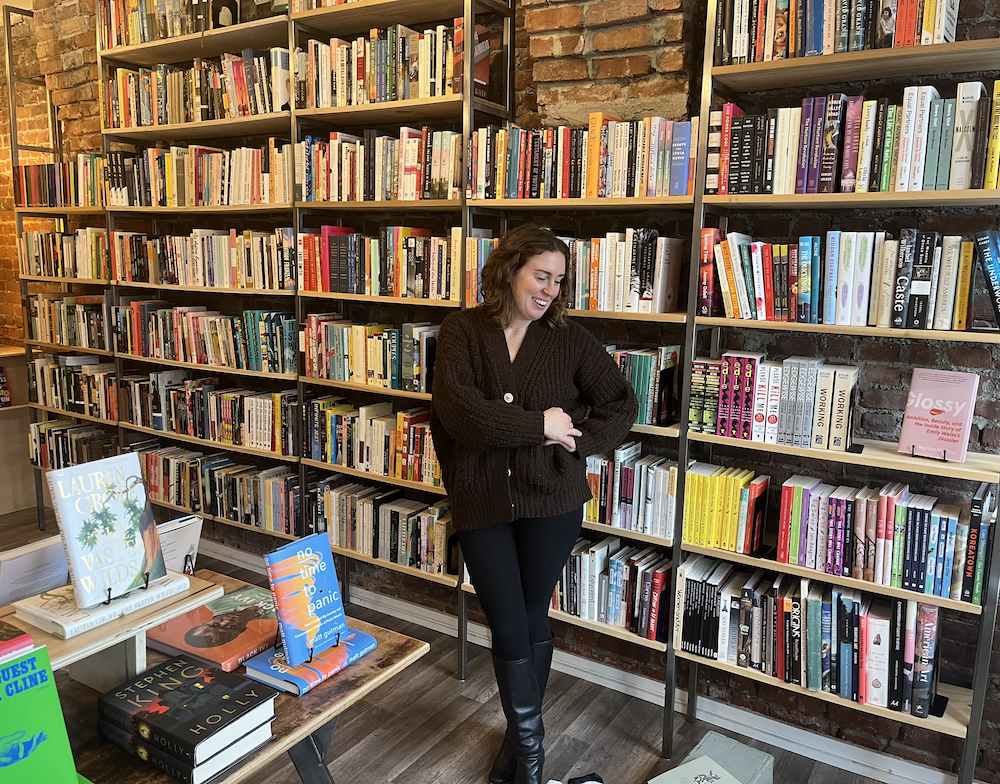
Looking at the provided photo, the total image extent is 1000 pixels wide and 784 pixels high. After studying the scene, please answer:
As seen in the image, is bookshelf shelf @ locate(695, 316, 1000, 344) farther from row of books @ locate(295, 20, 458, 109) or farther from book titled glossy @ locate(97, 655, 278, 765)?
book titled glossy @ locate(97, 655, 278, 765)

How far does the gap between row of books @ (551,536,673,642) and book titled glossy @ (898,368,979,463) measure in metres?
0.88

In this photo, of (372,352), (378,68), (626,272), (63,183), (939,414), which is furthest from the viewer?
(63,183)

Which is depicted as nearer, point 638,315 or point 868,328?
point 868,328

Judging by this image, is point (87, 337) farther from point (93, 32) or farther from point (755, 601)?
point (755, 601)

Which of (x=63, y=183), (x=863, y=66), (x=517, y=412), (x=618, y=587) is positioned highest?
(x=863, y=66)

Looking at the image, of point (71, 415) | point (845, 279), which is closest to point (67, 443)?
point (71, 415)

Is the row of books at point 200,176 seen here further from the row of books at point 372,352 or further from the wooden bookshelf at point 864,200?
the wooden bookshelf at point 864,200

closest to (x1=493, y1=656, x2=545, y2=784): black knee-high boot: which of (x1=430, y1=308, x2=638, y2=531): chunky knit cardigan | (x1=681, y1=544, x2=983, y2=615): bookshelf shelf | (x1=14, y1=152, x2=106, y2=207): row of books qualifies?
(x1=430, y1=308, x2=638, y2=531): chunky knit cardigan

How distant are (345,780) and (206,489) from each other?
6.05 feet

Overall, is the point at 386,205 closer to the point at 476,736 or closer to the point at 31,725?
the point at 476,736

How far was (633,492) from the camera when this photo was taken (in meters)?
2.47

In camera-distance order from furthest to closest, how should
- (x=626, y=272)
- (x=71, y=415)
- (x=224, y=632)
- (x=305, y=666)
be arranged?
1. (x=71, y=415)
2. (x=626, y=272)
3. (x=224, y=632)
4. (x=305, y=666)

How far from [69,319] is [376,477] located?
2.33m

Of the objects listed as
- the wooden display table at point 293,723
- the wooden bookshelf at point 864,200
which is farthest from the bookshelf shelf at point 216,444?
the wooden bookshelf at point 864,200
